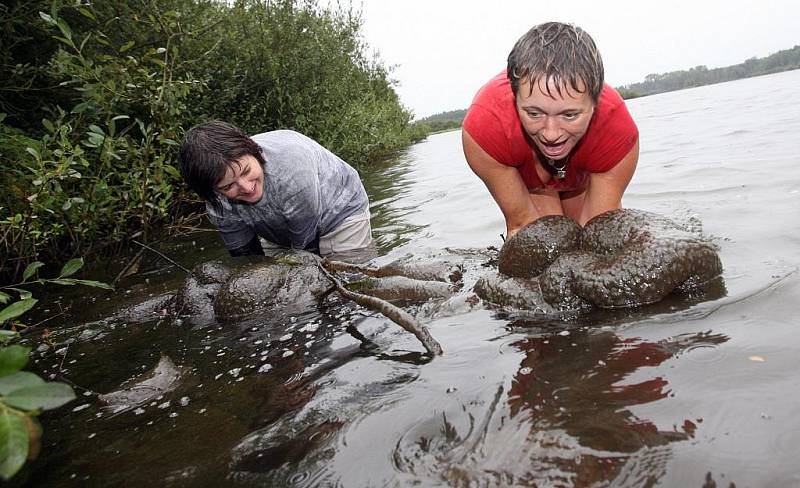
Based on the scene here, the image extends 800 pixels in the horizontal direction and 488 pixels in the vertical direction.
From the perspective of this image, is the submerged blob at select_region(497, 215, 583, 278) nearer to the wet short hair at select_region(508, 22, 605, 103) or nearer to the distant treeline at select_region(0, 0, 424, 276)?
the wet short hair at select_region(508, 22, 605, 103)

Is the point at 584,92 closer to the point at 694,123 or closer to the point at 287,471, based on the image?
the point at 287,471

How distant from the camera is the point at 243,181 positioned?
4121 millimetres

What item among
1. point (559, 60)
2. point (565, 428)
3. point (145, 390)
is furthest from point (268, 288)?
point (565, 428)

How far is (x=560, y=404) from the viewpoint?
82.2 inches

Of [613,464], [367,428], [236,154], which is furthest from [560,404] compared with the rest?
[236,154]

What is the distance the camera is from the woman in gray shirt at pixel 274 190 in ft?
13.1

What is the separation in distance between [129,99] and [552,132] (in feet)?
11.1

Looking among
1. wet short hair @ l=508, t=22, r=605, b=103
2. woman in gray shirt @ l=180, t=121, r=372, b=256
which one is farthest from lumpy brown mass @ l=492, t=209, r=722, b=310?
woman in gray shirt @ l=180, t=121, r=372, b=256

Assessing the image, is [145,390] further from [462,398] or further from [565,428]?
[565,428]

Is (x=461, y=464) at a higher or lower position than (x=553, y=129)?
lower

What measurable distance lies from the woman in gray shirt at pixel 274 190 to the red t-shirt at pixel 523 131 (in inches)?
60.4

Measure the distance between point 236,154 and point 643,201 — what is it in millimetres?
4444

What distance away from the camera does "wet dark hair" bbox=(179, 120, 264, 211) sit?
392 cm

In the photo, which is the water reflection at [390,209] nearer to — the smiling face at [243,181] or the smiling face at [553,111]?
the smiling face at [243,181]
